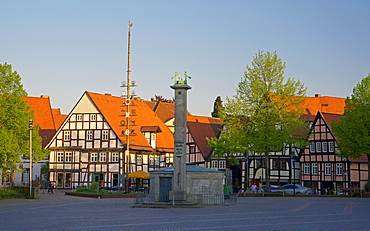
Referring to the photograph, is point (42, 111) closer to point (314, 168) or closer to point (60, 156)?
point (60, 156)

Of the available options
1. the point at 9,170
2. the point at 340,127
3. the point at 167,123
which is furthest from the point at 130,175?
the point at 167,123

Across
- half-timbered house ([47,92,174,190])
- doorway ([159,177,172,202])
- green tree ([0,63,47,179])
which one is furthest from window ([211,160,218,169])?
doorway ([159,177,172,202])

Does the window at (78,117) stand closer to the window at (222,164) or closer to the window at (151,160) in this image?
the window at (151,160)

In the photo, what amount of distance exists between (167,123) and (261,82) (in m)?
35.5

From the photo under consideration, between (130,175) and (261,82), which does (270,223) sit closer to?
(261,82)

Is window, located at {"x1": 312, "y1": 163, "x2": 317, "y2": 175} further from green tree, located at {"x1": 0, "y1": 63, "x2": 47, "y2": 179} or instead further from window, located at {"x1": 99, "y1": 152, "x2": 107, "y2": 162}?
green tree, located at {"x1": 0, "y1": 63, "x2": 47, "y2": 179}

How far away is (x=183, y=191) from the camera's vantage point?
3525 cm

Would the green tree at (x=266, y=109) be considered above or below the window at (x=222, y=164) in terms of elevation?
above

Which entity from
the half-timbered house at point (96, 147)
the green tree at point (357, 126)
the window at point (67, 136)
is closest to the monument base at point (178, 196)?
the green tree at point (357, 126)

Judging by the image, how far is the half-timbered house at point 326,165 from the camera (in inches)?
2341

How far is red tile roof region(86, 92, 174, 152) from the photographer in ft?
228

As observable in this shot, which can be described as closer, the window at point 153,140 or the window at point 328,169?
the window at point 328,169

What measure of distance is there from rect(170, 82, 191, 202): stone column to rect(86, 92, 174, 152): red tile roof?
30746mm

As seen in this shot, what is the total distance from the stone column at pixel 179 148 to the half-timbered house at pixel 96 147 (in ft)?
106
